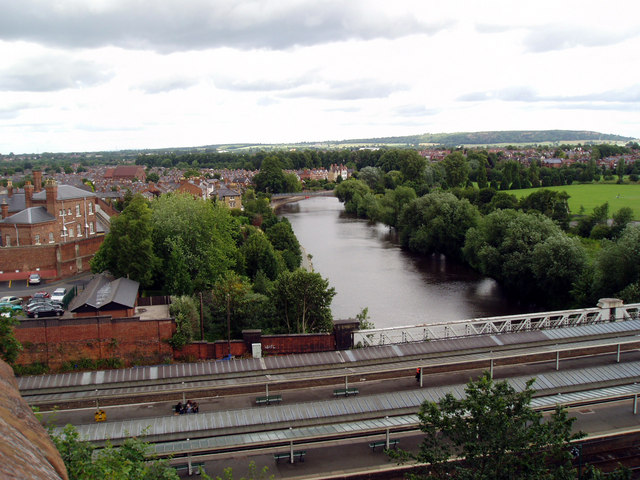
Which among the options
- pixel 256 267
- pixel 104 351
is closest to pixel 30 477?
pixel 104 351

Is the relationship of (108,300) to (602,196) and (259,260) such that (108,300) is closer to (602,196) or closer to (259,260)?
(259,260)

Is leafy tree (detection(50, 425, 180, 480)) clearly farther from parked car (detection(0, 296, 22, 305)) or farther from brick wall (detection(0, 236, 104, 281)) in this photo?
brick wall (detection(0, 236, 104, 281))

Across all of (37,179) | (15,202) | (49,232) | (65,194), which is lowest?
(49,232)

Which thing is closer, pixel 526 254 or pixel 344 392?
pixel 344 392

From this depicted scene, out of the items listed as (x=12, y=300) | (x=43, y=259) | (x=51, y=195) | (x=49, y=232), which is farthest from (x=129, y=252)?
(x=51, y=195)

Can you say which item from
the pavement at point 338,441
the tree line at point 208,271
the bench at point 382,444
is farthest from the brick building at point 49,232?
the bench at point 382,444

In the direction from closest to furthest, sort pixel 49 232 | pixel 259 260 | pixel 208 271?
pixel 208 271 → pixel 49 232 → pixel 259 260
